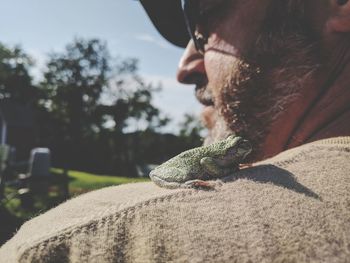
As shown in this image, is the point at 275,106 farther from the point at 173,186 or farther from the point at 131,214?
the point at 131,214

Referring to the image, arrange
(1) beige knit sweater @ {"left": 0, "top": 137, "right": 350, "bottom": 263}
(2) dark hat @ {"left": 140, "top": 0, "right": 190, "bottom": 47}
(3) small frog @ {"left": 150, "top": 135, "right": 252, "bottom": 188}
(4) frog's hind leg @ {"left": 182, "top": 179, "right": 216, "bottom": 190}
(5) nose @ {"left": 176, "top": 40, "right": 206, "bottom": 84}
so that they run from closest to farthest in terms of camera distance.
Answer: (1) beige knit sweater @ {"left": 0, "top": 137, "right": 350, "bottom": 263} < (4) frog's hind leg @ {"left": 182, "top": 179, "right": 216, "bottom": 190} < (3) small frog @ {"left": 150, "top": 135, "right": 252, "bottom": 188} < (5) nose @ {"left": 176, "top": 40, "right": 206, "bottom": 84} < (2) dark hat @ {"left": 140, "top": 0, "right": 190, "bottom": 47}

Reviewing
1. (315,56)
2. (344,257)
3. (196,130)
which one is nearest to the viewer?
(344,257)

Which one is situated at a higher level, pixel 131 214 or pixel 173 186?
pixel 173 186

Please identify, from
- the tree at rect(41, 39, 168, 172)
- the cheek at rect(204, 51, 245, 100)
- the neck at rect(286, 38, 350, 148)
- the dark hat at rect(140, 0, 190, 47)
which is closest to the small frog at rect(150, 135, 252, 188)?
the neck at rect(286, 38, 350, 148)

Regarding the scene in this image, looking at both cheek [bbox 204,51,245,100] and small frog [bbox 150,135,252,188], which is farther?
cheek [bbox 204,51,245,100]

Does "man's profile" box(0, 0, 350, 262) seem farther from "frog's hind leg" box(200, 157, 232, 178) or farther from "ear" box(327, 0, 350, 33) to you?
"frog's hind leg" box(200, 157, 232, 178)

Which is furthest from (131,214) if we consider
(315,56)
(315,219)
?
(315,56)
